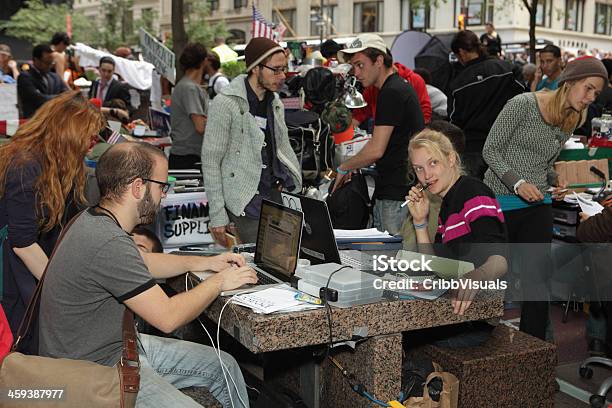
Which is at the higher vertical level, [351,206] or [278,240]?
[278,240]

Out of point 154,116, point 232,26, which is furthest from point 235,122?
point 232,26

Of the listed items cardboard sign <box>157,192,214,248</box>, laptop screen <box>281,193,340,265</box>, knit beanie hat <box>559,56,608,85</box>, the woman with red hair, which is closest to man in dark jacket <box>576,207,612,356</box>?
knit beanie hat <box>559,56,608,85</box>

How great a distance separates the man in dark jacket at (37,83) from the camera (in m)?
9.77

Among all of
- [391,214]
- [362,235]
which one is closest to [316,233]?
[362,235]

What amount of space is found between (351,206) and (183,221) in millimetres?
1403

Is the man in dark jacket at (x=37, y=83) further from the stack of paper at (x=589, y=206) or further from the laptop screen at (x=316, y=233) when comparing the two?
the laptop screen at (x=316, y=233)

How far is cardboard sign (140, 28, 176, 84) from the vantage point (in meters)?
8.16

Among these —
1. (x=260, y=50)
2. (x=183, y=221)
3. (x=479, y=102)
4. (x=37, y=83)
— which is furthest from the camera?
(x=37, y=83)

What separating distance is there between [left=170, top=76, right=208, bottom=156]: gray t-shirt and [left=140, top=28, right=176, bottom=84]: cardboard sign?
1.20 meters

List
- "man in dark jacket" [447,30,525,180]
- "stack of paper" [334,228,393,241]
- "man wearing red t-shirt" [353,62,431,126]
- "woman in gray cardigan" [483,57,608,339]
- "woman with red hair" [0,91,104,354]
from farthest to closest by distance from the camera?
"man in dark jacket" [447,30,525,180] < "man wearing red t-shirt" [353,62,431,126] < "woman in gray cardigan" [483,57,608,339] < "stack of paper" [334,228,393,241] < "woman with red hair" [0,91,104,354]

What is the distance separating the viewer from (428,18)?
42.8m

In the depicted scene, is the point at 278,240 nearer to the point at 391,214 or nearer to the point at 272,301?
the point at 272,301

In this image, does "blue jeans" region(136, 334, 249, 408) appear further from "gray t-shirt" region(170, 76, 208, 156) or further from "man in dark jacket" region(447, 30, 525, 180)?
"gray t-shirt" region(170, 76, 208, 156)

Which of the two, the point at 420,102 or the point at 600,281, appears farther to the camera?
the point at 420,102
